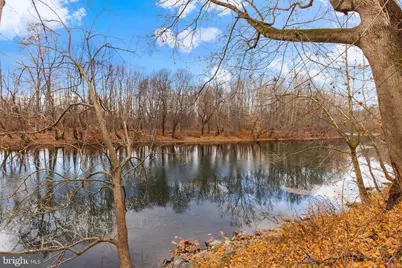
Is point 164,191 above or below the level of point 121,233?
below

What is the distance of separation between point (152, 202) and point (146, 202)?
10.5 inches

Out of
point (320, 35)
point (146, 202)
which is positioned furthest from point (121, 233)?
point (146, 202)

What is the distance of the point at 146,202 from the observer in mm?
10938

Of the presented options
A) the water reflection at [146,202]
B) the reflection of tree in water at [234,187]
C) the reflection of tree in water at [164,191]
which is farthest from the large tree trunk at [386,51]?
the reflection of tree in water at [234,187]

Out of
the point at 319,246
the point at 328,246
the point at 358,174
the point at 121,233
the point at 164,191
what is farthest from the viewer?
the point at 164,191

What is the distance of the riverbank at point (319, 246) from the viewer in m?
2.78

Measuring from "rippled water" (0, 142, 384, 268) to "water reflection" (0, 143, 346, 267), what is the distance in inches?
1.1

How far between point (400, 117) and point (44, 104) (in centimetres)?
601

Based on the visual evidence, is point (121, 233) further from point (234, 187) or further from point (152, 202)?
point (234, 187)

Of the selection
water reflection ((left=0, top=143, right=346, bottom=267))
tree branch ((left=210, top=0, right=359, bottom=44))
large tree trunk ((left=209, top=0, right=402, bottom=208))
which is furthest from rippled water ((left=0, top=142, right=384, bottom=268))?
large tree trunk ((left=209, top=0, right=402, bottom=208))

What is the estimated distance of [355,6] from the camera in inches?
99.2

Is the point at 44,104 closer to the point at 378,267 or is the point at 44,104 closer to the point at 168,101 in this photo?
the point at 378,267

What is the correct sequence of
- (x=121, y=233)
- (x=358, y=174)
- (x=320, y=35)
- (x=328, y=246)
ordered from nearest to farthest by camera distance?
(x=320, y=35) < (x=328, y=246) < (x=121, y=233) < (x=358, y=174)

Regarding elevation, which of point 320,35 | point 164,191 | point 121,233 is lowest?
point 164,191
